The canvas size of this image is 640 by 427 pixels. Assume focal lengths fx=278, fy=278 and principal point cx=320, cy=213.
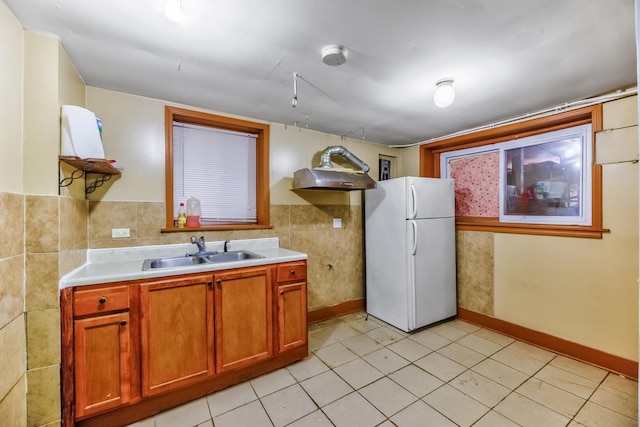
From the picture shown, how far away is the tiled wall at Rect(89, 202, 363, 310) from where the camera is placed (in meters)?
2.14

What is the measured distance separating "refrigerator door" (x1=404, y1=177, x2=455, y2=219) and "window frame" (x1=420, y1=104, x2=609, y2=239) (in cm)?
36

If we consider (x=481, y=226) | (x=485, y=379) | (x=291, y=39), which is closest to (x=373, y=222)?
(x=481, y=226)

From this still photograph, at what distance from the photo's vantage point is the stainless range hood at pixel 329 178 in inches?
100

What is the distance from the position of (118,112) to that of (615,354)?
14.1ft

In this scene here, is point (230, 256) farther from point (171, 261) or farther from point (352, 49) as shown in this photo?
point (352, 49)

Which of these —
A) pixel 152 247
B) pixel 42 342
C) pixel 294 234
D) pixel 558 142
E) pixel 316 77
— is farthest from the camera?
pixel 294 234

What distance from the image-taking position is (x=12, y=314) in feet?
4.42

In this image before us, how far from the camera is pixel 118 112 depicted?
216 centimetres

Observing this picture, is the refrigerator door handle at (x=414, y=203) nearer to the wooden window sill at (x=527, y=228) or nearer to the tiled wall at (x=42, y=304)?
the wooden window sill at (x=527, y=228)

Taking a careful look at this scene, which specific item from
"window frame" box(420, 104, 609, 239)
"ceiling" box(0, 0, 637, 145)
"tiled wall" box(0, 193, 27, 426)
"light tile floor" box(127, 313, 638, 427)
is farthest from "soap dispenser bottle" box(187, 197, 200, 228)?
"window frame" box(420, 104, 609, 239)

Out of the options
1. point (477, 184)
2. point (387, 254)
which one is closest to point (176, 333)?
point (387, 254)

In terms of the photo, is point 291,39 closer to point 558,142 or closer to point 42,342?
point 42,342

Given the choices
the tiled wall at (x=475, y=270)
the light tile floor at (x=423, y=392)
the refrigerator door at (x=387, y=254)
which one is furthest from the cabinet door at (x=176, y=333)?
the tiled wall at (x=475, y=270)

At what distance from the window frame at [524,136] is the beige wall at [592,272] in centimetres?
5
